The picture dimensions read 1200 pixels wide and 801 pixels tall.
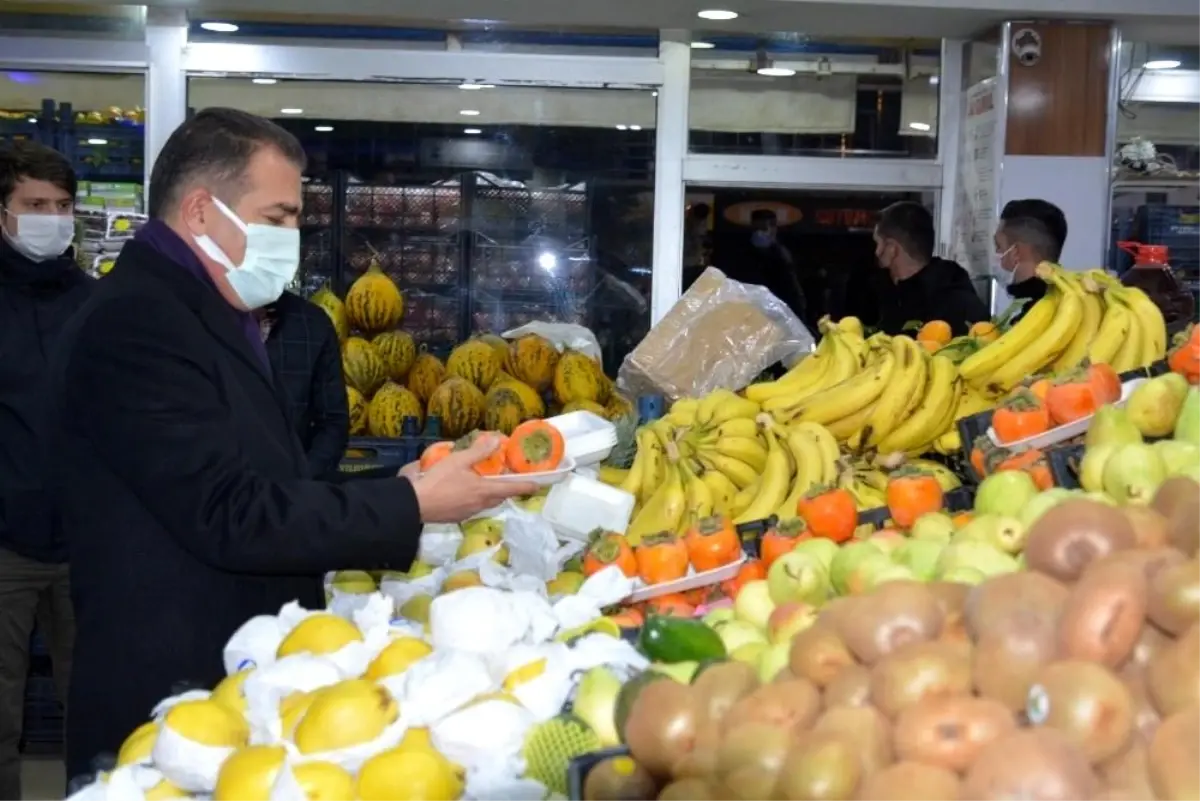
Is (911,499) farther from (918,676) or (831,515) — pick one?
(918,676)

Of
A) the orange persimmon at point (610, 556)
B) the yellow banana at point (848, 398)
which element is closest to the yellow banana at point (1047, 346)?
the yellow banana at point (848, 398)

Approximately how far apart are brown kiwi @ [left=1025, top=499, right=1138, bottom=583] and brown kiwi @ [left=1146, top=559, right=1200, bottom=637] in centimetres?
15

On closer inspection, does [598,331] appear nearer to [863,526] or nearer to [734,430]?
[734,430]

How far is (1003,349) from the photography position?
3.80 m

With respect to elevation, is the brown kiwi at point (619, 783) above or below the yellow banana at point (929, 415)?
below

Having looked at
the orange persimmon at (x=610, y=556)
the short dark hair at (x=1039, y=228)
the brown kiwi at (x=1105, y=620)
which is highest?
the short dark hair at (x=1039, y=228)

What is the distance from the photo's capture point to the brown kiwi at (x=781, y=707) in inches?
56.7

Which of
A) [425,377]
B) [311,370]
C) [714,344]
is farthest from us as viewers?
[425,377]

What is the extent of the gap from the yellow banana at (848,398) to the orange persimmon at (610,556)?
1034 mm

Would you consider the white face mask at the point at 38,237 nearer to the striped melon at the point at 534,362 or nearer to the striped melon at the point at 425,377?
the striped melon at the point at 425,377

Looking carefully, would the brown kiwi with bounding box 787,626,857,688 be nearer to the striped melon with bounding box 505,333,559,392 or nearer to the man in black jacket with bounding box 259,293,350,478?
the man in black jacket with bounding box 259,293,350,478

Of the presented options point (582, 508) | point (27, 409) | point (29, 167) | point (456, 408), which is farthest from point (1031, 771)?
point (456, 408)

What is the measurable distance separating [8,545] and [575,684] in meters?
2.57

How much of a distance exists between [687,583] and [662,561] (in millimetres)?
68
